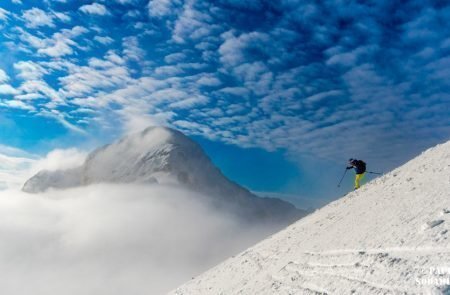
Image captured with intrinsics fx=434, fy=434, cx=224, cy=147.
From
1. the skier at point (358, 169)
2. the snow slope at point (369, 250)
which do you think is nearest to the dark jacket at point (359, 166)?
the skier at point (358, 169)

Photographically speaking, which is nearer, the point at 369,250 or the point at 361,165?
the point at 369,250

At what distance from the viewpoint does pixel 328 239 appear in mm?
18781

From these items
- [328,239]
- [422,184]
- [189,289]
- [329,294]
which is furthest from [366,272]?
[189,289]

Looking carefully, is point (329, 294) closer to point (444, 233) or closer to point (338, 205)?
point (444, 233)

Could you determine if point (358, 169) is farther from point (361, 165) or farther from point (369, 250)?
point (369, 250)

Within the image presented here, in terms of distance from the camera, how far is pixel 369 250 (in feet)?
46.0

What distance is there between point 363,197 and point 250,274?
8411 mm

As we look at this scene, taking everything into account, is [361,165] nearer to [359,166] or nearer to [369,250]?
[359,166]

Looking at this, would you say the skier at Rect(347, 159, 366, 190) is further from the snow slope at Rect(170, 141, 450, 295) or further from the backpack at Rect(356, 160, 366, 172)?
the snow slope at Rect(170, 141, 450, 295)

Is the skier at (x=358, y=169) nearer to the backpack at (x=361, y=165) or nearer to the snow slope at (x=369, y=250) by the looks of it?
the backpack at (x=361, y=165)

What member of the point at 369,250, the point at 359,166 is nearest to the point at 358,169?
the point at 359,166

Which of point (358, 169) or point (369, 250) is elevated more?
point (358, 169)

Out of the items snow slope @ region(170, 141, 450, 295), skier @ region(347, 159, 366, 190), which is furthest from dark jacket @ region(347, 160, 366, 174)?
snow slope @ region(170, 141, 450, 295)

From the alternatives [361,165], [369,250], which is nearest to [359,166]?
[361,165]
